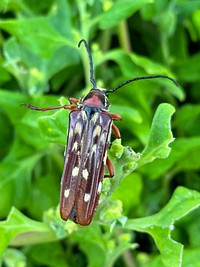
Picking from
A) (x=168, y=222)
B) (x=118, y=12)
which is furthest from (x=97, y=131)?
(x=118, y=12)

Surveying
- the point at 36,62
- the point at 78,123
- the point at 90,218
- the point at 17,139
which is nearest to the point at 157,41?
the point at 36,62

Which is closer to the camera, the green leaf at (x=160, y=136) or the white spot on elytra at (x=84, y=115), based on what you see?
the green leaf at (x=160, y=136)

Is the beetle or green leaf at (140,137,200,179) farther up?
green leaf at (140,137,200,179)

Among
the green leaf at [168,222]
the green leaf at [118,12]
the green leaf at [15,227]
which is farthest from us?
the green leaf at [118,12]

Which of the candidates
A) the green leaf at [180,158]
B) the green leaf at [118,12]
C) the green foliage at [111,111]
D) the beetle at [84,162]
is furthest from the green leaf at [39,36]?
the green leaf at [180,158]

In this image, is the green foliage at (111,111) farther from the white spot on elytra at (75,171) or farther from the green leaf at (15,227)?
the white spot on elytra at (75,171)

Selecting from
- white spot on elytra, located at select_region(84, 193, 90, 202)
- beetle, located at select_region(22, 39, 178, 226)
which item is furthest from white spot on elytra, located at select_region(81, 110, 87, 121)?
white spot on elytra, located at select_region(84, 193, 90, 202)

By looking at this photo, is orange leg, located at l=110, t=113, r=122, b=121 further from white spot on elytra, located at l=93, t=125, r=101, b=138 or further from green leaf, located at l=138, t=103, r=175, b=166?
green leaf, located at l=138, t=103, r=175, b=166

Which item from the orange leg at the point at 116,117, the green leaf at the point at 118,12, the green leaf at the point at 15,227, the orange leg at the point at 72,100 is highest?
the green leaf at the point at 118,12
